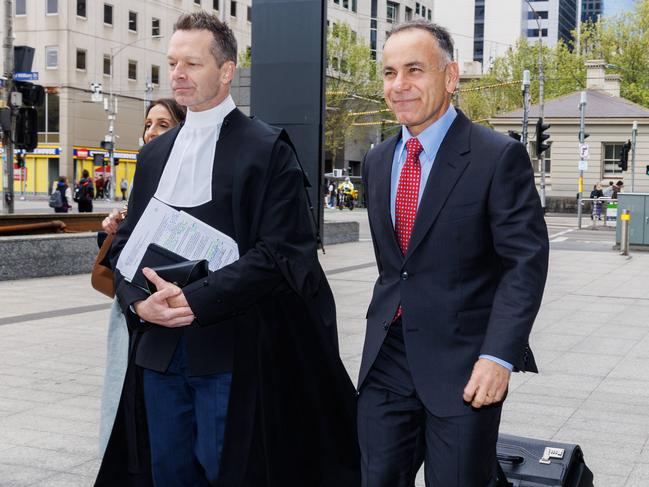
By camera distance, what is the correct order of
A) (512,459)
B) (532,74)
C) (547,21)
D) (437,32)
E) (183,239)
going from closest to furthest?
(437,32), (183,239), (512,459), (532,74), (547,21)

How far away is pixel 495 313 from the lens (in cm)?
258

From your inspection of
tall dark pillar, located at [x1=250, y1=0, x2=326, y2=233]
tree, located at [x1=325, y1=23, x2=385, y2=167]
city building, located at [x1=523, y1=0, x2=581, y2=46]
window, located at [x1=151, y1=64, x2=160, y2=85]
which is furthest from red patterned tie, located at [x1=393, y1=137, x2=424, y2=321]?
city building, located at [x1=523, y1=0, x2=581, y2=46]

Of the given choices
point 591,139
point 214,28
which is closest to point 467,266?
point 214,28

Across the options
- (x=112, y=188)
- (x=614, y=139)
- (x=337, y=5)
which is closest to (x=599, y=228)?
(x=614, y=139)

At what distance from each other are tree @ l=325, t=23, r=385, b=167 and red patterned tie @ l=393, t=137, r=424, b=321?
166ft

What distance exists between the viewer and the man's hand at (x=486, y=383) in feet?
8.30

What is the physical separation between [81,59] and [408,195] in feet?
181

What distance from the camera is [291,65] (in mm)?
7633

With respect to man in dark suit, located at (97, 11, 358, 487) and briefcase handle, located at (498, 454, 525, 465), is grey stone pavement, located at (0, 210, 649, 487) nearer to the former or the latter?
briefcase handle, located at (498, 454, 525, 465)

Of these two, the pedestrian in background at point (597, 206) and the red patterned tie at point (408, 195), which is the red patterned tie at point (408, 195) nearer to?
the red patterned tie at point (408, 195)

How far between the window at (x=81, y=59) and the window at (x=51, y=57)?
1.32 meters

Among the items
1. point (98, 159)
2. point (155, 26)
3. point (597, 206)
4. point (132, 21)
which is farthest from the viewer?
point (155, 26)

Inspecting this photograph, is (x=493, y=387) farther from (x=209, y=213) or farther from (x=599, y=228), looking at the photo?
(x=599, y=228)

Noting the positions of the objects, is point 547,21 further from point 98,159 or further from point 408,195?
point 408,195
